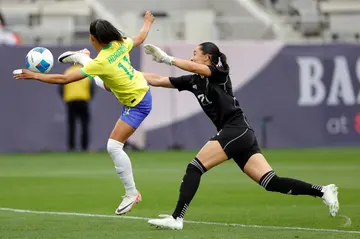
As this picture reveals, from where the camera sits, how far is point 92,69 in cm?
1070

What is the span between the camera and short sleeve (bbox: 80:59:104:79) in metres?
10.6

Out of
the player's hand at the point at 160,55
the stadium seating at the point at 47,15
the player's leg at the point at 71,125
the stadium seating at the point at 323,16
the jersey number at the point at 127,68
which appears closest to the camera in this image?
the player's hand at the point at 160,55

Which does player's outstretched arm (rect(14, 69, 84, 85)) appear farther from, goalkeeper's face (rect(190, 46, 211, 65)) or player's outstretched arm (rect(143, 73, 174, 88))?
goalkeeper's face (rect(190, 46, 211, 65))

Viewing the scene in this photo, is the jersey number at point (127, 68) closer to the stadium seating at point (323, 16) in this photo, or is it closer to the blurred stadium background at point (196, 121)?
the blurred stadium background at point (196, 121)

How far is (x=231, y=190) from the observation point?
51.1 ft

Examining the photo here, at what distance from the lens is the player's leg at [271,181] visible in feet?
34.5

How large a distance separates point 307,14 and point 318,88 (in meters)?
6.54

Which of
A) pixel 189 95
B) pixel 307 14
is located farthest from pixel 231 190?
pixel 307 14

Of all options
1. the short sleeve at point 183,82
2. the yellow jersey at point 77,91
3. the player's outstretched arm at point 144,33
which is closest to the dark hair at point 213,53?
the short sleeve at point 183,82

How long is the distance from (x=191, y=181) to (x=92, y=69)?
1.62m

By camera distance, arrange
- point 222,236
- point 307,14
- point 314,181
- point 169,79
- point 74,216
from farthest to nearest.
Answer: point 307,14, point 314,181, point 74,216, point 169,79, point 222,236

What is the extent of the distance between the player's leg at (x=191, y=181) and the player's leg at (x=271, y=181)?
30 centimetres

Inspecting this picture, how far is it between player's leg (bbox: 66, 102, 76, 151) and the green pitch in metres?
2.60

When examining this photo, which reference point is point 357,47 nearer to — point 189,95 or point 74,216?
point 189,95
